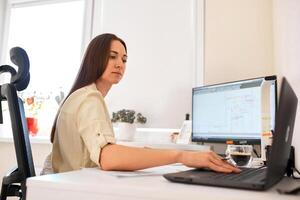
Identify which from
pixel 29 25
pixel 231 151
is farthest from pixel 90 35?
pixel 231 151

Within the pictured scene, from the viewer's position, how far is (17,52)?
92 cm

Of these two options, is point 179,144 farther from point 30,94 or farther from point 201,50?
point 30,94

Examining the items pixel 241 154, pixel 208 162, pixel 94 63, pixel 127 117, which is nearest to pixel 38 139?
pixel 127 117

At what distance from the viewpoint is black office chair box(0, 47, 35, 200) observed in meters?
0.83

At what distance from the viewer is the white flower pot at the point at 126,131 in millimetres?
2150

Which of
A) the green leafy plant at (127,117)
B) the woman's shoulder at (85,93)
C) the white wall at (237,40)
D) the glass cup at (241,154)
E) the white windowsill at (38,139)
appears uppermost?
the white wall at (237,40)

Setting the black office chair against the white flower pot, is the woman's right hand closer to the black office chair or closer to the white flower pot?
the black office chair

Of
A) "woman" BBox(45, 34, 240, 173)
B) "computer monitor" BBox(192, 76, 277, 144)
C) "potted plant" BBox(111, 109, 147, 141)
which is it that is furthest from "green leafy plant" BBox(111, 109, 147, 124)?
"woman" BBox(45, 34, 240, 173)

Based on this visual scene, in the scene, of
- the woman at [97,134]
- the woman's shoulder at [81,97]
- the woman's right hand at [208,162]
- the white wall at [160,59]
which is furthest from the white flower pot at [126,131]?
the woman's right hand at [208,162]

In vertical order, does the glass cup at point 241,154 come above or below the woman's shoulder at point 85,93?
below

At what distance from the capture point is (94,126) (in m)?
0.94

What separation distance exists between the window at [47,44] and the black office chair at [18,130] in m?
1.81

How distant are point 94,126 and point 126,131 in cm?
123

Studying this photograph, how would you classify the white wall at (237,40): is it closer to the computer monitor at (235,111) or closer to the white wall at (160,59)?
the white wall at (160,59)
